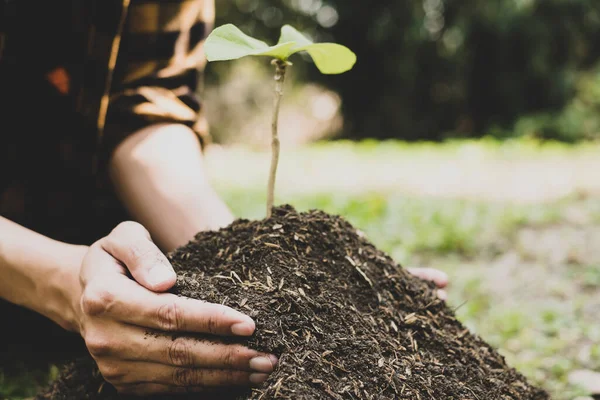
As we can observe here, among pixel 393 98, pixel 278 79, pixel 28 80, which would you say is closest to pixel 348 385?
pixel 278 79

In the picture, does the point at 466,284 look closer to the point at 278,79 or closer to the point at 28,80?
the point at 278,79

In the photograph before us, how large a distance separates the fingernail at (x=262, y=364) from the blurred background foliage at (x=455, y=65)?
30.5 ft

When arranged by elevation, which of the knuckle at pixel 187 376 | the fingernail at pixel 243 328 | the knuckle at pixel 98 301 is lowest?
the knuckle at pixel 187 376

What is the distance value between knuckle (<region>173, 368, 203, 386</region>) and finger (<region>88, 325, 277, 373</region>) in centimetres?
2

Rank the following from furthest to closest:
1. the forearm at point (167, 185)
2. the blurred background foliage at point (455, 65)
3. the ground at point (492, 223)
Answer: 1. the blurred background foliage at point (455, 65)
2. the ground at point (492, 223)
3. the forearm at point (167, 185)

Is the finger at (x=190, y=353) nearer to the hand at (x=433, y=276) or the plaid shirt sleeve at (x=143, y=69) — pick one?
the hand at (x=433, y=276)

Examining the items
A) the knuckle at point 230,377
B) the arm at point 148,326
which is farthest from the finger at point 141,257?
the knuckle at point 230,377

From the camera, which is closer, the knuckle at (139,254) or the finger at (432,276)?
the knuckle at (139,254)

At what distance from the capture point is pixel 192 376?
122 centimetres

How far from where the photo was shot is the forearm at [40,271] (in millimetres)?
1501

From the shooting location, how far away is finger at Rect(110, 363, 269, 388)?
1.22m

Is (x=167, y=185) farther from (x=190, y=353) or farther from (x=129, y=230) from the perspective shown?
(x=190, y=353)

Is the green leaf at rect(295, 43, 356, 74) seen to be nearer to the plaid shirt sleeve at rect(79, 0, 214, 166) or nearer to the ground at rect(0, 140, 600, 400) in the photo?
the plaid shirt sleeve at rect(79, 0, 214, 166)

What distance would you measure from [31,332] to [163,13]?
1465 millimetres
